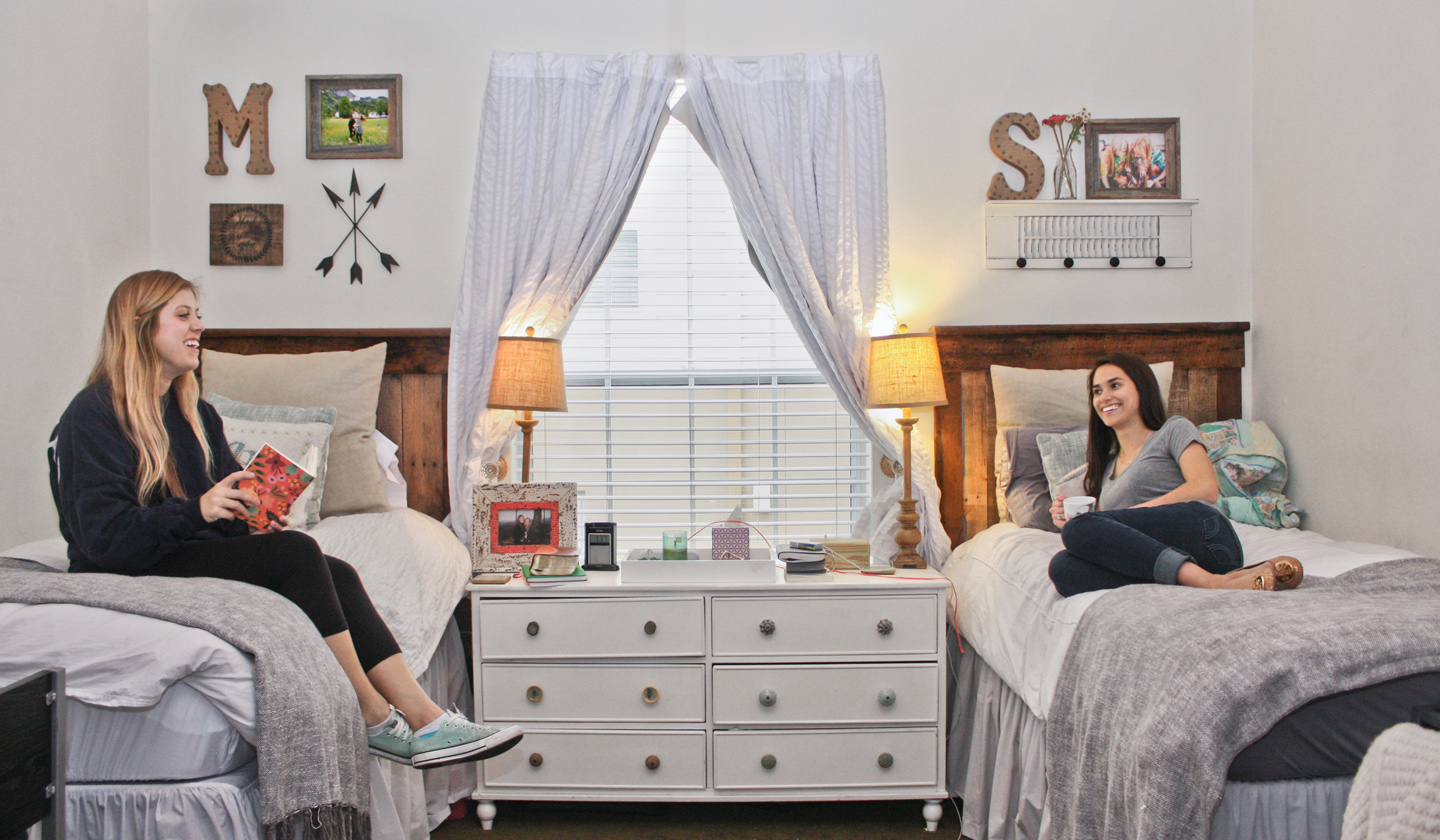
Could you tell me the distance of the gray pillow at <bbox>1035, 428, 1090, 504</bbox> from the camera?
2592 mm

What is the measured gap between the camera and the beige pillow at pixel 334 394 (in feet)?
8.63

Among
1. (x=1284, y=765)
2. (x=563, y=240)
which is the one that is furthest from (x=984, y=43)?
(x=1284, y=765)

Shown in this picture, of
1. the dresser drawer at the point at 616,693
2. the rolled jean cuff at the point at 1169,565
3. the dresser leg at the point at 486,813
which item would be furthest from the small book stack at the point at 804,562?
the rolled jean cuff at the point at 1169,565

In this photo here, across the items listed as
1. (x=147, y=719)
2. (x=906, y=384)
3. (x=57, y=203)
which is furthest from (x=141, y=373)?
(x=906, y=384)

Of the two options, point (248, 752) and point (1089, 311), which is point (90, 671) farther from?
point (1089, 311)

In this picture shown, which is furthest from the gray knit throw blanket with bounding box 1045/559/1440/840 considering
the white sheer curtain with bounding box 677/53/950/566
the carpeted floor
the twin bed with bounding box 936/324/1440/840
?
the white sheer curtain with bounding box 677/53/950/566

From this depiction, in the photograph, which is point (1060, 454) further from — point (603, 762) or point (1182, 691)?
point (603, 762)

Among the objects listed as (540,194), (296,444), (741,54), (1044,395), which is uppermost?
(741,54)

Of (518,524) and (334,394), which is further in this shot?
(334,394)

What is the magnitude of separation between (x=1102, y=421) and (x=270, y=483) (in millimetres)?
2010

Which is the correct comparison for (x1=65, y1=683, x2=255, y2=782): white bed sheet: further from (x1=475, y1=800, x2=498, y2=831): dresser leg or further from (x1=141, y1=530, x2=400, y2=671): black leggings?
(x1=475, y1=800, x2=498, y2=831): dresser leg

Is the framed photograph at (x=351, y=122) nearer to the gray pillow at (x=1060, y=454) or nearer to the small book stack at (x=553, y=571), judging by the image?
the small book stack at (x=553, y=571)

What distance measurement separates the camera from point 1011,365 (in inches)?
115

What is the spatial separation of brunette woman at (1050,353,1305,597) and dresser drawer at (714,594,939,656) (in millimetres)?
523
